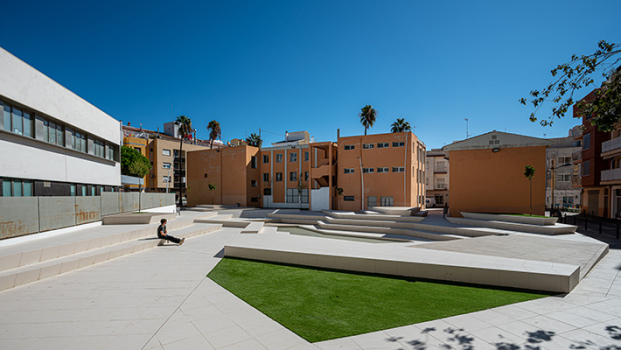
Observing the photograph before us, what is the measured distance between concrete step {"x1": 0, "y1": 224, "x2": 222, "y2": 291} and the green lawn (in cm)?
455

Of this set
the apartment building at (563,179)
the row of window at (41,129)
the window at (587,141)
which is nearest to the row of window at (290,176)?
the row of window at (41,129)

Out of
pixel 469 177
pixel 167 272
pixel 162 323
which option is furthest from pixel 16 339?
pixel 469 177

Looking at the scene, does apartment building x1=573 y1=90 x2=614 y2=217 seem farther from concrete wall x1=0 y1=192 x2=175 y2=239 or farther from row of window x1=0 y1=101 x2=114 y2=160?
row of window x1=0 y1=101 x2=114 y2=160

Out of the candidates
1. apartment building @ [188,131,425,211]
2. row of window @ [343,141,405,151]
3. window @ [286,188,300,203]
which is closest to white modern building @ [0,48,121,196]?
apartment building @ [188,131,425,211]

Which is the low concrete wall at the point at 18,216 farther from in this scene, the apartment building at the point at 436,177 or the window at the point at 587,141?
the apartment building at the point at 436,177

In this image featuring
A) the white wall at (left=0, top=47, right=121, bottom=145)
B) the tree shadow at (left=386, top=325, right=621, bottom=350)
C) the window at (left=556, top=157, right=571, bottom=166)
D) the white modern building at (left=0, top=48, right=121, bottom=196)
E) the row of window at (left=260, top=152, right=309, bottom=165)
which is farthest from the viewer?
the window at (left=556, top=157, right=571, bottom=166)

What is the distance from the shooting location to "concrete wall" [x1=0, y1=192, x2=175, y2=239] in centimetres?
1016

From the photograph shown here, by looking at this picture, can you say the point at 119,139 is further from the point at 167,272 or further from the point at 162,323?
the point at 162,323

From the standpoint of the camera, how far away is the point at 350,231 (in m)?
22.5

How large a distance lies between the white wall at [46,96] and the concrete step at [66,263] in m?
7.23

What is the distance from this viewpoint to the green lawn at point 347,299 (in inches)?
216

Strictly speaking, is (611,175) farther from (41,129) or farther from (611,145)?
(41,129)

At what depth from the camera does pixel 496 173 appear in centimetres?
2420

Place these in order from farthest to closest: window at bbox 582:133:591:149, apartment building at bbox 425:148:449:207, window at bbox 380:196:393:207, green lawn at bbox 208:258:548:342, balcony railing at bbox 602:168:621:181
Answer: apartment building at bbox 425:148:449:207, window at bbox 380:196:393:207, window at bbox 582:133:591:149, balcony railing at bbox 602:168:621:181, green lawn at bbox 208:258:548:342
